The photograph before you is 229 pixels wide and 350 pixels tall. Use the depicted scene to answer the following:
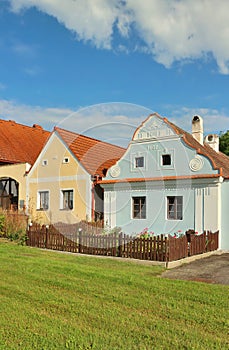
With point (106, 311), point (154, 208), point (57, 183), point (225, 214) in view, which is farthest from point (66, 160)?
point (106, 311)

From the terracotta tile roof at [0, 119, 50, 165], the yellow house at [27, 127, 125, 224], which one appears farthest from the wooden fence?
the terracotta tile roof at [0, 119, 50, 165]

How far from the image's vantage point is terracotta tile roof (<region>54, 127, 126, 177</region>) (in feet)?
68.7

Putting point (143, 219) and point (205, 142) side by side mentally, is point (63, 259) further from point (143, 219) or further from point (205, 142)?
point (205, 142)

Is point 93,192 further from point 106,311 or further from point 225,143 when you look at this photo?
point 225,143

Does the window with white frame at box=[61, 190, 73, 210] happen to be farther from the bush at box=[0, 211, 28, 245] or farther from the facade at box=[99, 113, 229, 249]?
the bush at box=[0, 211, 28, 245]

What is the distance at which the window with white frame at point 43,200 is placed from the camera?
2222cm

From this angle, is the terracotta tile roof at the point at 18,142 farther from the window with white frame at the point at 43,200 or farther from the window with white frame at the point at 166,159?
the window with white frame at the point at 166,159

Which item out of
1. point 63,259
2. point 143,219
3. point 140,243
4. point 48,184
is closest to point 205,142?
point 143,219

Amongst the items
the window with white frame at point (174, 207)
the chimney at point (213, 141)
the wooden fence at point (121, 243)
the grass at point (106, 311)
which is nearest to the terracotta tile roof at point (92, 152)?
the window with white frame at point (174, 207)

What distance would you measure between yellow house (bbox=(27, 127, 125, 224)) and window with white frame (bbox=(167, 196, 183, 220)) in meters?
4.25

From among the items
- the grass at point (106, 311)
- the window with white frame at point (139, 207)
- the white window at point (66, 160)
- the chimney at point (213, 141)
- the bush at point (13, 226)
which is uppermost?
the chimney at point (213, 141)

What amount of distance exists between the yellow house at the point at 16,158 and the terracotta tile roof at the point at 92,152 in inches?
139

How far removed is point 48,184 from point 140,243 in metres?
11.3

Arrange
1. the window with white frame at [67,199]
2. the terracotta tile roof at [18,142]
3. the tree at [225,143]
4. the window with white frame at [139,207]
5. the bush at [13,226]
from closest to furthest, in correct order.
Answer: the bush at [13,226] → the window with white frame at [139,207] → the window with white frame at [67,199] → the terracotta tile roof at [18,142] → the tree at [225,143]
